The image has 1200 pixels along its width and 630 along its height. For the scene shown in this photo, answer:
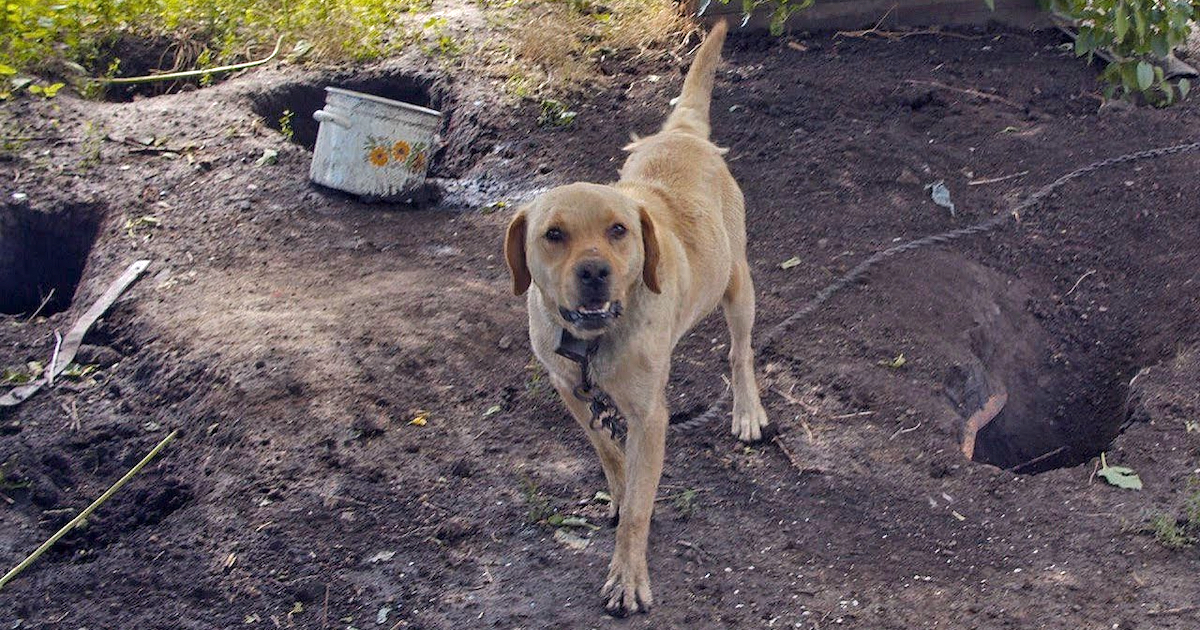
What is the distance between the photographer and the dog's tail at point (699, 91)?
5031 mm

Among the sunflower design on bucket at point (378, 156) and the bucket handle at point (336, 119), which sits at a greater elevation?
the bucket handle at point (336, 119)

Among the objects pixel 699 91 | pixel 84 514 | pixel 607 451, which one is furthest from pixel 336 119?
pixel 607 451

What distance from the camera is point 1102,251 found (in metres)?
6.07

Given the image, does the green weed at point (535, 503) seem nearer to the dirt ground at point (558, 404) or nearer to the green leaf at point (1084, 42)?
the dirt ground at point (558, 404)

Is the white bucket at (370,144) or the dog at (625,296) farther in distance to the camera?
the white bucket at (370,144)

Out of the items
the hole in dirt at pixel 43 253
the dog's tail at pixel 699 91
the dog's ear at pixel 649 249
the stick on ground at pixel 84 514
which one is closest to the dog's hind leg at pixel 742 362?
the dog's tail at pixel 699 91

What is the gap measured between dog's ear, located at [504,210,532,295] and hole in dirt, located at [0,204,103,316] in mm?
3424

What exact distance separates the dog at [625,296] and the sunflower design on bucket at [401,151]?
7.80 feet

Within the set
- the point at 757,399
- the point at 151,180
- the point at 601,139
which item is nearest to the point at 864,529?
the point at 757,399

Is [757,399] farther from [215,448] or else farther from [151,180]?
[151,180]

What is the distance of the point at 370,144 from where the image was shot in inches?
256

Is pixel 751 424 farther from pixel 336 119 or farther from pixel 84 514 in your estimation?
pixel 336 119

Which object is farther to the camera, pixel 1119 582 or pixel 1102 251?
pixel 1102 251

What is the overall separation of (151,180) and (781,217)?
351 cm
